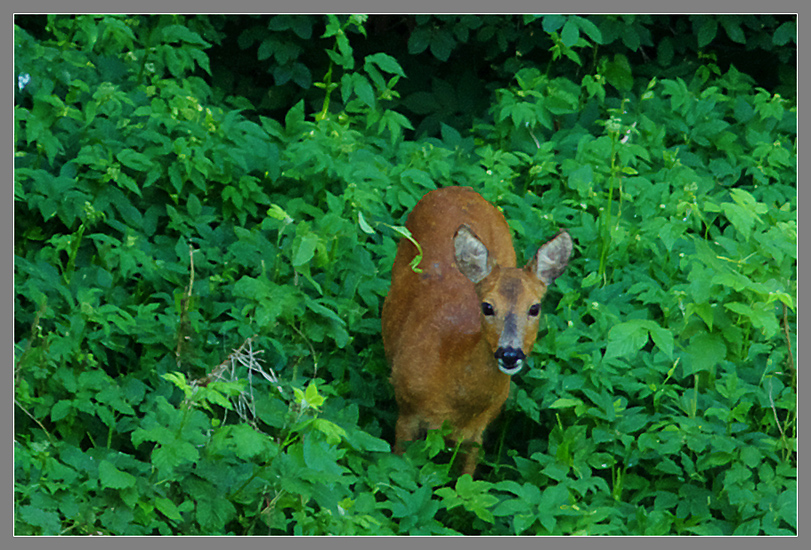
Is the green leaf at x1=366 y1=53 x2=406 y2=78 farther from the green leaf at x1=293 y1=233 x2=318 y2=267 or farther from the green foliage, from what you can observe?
the green leaf at x1=293 y1=233 x2=318 y2=267

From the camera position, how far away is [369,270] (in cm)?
493

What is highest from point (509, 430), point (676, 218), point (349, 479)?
point (676, 218)

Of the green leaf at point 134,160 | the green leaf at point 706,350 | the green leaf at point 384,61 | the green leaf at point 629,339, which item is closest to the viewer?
the green leaf at point 629,339

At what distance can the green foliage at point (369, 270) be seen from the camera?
3.67m

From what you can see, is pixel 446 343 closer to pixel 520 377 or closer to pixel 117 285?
pixel 520 377

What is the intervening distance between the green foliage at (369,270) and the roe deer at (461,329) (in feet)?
0.52

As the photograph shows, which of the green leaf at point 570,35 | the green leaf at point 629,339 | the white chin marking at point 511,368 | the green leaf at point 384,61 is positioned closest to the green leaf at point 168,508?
the white chin marking at point 511,368

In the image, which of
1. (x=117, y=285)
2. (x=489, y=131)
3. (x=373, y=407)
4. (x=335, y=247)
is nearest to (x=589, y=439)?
(x=373, y=407)

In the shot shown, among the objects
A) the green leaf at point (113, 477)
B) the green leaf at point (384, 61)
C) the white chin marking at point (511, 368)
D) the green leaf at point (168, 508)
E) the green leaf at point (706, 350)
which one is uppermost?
the green leaf at point (384, 61)

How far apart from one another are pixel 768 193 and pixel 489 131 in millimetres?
1834

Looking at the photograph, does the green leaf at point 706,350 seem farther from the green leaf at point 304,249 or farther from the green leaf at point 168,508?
the green leaf at point 168,508

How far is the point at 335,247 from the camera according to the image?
4.68 metres

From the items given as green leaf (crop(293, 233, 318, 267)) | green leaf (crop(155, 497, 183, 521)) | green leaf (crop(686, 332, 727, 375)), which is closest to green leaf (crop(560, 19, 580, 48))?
green leaf (crop(293, 233, 318, 267))

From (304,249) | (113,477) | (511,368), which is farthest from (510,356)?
(113,477)
